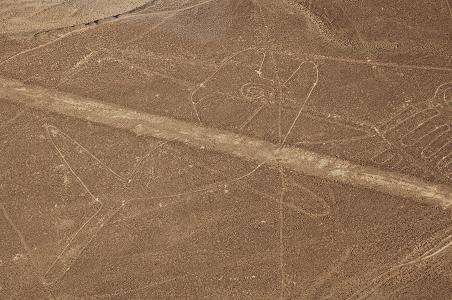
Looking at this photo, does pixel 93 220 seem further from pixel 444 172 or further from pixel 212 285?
pixel 444 172

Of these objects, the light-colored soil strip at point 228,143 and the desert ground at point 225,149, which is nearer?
the desert ground at point 225,149

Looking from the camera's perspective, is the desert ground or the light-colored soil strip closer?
the desert ground

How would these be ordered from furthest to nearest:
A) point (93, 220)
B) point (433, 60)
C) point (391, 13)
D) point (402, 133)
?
point (391, 13)
point (433, 60)
point (402, 133)
point (93, 220)

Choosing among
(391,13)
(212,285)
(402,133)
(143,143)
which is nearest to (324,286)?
(212,285)
